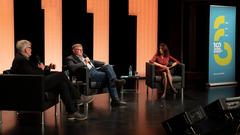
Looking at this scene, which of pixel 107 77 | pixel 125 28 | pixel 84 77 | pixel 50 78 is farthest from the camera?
pixel 125 28

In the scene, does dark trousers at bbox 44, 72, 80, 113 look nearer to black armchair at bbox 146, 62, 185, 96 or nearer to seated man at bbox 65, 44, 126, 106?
seated man at bbox 65, 44, 126, 106

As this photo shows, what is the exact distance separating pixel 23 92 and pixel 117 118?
1465 mm

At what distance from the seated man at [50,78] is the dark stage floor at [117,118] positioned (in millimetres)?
228

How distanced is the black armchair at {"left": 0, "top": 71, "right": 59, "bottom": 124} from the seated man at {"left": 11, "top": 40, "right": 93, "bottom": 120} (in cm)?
20

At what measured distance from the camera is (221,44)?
979cm

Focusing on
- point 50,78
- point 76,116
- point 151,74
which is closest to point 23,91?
point 50,78

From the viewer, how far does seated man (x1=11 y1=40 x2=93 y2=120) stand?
18.6 feet

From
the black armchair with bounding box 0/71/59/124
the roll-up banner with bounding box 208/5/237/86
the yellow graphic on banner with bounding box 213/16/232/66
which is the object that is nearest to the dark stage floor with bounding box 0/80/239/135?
the black armchair with bounding box 0/71/59/124

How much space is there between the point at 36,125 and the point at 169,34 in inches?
234

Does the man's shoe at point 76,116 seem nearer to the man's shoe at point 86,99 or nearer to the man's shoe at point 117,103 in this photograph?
the man's shoe at point 86,99

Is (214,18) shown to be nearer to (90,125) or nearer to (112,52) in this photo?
(112,52)

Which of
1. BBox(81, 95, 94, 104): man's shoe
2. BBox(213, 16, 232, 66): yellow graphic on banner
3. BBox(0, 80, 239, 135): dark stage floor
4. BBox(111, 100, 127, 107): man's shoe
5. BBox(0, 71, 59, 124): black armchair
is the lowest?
BBox(0, 80, 239, 135): dark stage floor

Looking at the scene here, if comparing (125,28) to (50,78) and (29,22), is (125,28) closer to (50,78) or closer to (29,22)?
(29,22)

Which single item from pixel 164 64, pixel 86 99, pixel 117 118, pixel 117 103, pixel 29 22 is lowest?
pixel 117 118
